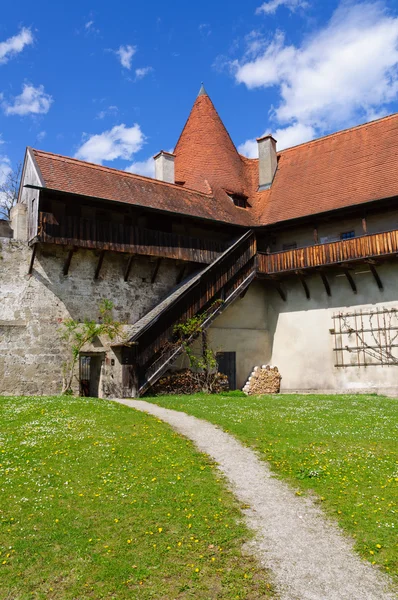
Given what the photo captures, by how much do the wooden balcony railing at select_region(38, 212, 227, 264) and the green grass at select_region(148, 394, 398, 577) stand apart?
640 cm

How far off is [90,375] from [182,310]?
4.47 m

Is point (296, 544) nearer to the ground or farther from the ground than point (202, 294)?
nearer to the ground

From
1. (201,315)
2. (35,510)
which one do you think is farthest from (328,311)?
(35,510)

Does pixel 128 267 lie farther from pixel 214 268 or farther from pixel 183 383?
pixel 183 383

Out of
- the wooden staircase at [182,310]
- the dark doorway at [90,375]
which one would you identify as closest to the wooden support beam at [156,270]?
the wooden staircase at [182,310]

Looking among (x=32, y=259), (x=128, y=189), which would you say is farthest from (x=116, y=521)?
(x=128, y=189)

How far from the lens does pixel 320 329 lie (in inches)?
770

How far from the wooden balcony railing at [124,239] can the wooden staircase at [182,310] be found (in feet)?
3.64

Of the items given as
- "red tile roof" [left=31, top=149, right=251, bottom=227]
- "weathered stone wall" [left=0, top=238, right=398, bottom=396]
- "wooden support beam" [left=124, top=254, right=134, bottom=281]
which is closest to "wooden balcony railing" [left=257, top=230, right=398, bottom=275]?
"weathered stone wall" [left=0, top=238, right=398, bottom=396]

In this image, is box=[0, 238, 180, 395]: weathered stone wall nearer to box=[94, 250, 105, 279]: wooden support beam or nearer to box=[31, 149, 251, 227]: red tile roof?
box=[94, 250, 105, 279]: wooden support beam

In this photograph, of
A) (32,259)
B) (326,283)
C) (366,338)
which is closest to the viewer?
(32,259)

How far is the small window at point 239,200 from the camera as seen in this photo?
21.9 m

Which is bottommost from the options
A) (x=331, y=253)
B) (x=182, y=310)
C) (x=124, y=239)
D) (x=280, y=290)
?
(x=182, y=310)

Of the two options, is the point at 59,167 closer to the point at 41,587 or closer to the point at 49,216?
the point at 49,216
